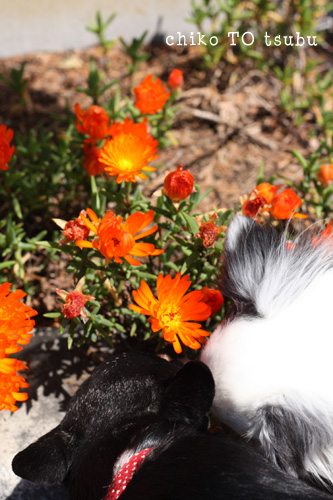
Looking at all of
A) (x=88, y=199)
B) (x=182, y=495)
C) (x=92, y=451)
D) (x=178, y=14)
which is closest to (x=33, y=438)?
(x=92, y=451)

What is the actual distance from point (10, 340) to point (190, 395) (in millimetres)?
497

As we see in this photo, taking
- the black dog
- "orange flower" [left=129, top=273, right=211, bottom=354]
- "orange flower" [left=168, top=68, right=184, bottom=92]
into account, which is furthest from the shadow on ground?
"orange flower" [left=168, top=68, right=184, bottom=92]

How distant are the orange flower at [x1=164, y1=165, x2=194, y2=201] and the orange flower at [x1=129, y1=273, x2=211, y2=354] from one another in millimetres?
252

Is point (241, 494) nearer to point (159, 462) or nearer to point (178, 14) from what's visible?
point (159, 462)

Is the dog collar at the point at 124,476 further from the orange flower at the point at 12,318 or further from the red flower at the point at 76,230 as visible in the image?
the red flower at the point at 76,230

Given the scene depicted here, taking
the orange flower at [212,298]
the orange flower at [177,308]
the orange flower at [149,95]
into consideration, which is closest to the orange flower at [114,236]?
the orange flower at [177,308]

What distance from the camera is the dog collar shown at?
1297mm

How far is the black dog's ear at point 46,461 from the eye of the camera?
136 centimetres

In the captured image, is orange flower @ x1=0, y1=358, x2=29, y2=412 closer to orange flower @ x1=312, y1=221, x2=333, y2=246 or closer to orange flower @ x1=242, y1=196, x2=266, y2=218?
Answer: orange flower @ x1=242, y1=196, x2=266, y2=218

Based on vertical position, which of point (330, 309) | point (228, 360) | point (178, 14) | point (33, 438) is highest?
point (178, 14)

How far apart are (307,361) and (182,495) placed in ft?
1.52

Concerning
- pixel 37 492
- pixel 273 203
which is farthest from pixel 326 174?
pixel 37 492

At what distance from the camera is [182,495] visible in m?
1.17

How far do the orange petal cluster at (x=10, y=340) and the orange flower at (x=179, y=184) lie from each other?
1.72 feet
